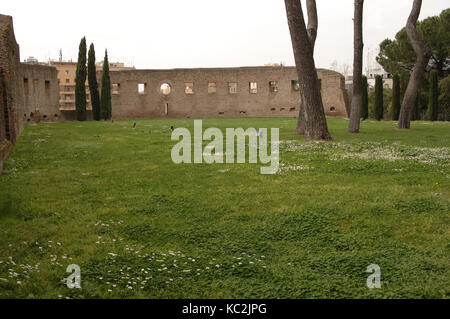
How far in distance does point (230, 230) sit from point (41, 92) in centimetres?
3097

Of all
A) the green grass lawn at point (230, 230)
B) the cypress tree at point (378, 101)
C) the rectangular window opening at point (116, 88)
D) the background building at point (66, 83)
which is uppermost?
the background building at point (66, 83)

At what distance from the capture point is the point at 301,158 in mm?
9258

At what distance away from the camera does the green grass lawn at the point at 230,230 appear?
11.2ft

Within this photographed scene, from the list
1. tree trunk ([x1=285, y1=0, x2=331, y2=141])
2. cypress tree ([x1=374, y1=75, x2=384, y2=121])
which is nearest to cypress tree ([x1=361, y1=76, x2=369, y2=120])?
cypress tree ([x1=374, y1=75, x2=384, y2=121])

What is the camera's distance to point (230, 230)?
15.5 ft

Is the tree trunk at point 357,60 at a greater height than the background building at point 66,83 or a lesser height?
lesser

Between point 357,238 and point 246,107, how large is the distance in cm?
3355

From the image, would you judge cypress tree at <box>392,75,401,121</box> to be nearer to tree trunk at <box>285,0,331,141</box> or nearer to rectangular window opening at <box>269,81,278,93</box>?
rectangular window opening at <box>269,81,278,93</box>

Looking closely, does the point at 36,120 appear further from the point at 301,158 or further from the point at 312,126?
the point at 301,158

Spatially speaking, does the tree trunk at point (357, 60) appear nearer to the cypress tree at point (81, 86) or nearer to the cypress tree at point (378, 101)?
the cypress tree at point (378, 101)

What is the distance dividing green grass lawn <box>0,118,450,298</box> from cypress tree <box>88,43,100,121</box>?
2695 centimetres

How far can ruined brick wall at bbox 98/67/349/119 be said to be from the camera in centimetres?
3684

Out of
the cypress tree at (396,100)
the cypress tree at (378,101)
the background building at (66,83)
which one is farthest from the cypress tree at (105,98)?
the background building at (66,83)

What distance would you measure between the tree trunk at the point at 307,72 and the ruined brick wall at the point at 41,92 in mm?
21837
